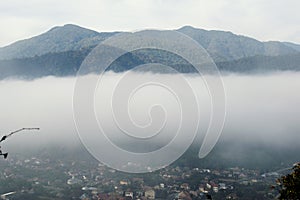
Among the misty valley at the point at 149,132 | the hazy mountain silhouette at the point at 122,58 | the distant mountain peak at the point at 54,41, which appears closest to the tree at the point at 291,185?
the misty valley at the point at 149,132

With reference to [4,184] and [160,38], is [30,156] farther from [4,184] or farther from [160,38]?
[160,38]

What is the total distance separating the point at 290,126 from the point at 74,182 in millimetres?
42990

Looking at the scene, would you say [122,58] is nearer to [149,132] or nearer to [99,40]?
[99,40]

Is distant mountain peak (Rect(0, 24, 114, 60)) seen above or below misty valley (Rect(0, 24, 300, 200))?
above

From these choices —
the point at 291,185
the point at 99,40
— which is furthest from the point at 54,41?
the point at 291,185

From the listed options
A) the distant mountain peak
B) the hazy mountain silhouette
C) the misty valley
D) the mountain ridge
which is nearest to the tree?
the misty valley

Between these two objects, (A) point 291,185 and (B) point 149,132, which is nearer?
(A) point 291,185

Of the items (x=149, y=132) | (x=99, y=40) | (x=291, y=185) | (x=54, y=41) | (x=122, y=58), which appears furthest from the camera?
(x=54, y=41)

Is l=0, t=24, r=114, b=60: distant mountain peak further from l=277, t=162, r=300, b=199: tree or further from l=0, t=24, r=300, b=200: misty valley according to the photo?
l=277, t=162, r=300, b=199: tree

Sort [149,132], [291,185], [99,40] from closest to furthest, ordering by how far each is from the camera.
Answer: [291,185] < [149,132] < [99,40]

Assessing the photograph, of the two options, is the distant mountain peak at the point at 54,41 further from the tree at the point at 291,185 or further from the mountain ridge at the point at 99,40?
the tree at the point at 291,185

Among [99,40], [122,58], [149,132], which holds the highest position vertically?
[99,40]

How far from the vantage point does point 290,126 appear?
68.4 m

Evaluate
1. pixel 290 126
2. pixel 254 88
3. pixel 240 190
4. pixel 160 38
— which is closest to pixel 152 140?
pixel 240 190
